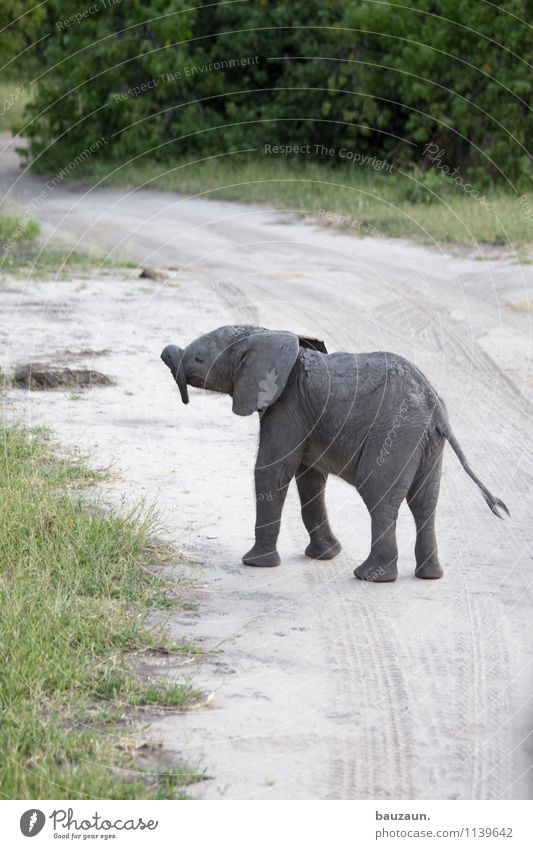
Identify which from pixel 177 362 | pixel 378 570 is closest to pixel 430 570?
pixel 378 570

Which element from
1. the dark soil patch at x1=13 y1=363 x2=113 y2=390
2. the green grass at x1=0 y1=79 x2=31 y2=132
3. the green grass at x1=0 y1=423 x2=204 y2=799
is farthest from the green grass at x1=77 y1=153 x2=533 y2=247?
the green grass at x1=0 y1=423 x2=204 y2=799

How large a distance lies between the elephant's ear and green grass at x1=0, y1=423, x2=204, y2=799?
966 mm

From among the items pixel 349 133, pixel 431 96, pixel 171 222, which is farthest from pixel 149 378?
pixel 349 133

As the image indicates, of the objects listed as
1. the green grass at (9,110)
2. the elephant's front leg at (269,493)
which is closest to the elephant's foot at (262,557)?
the elephant's front leg at (269,493)

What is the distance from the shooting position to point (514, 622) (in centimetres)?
638

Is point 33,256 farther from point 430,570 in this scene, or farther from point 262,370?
point 430,570

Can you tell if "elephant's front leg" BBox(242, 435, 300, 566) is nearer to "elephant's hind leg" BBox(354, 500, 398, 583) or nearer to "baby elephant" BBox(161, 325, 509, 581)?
"baby elephant" BBox(161, 325, 509, 581)

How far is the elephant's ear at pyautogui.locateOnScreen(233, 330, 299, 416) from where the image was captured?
662 cm

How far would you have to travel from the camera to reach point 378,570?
6.73 m

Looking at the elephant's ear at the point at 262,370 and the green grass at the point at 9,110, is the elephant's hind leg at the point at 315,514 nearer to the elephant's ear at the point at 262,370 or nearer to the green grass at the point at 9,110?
the elephant's ear at the point at 262,370

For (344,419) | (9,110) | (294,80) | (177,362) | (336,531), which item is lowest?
(336,531)

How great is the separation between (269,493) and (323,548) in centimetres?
56

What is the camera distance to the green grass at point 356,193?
692 inches

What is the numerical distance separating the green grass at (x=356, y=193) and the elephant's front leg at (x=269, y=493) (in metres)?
8.56
